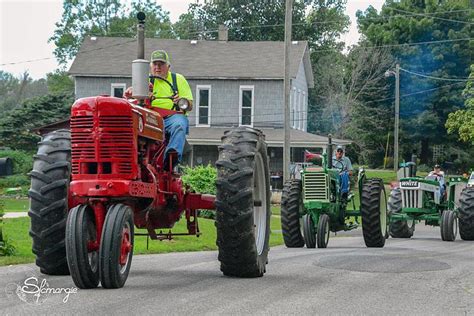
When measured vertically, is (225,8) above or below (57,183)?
above

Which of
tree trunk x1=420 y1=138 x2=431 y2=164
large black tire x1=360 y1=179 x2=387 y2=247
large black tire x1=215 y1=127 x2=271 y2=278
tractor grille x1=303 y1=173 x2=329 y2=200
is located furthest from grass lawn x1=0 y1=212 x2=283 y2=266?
tree trunk x1=420 y1=138 x2=431 y2=164

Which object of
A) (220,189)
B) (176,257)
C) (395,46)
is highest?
(395,46)

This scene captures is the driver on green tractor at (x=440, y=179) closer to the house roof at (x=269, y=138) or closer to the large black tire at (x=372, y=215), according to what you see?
the large black tire at (x=372, y=215)

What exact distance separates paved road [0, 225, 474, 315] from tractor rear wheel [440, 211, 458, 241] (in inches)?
383

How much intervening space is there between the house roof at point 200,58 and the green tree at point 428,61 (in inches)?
497

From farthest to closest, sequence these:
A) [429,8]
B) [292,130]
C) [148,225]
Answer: [429,8] → [292,130] → [148,225]

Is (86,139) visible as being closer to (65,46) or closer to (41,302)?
(41,302)

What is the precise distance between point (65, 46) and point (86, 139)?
69964 millimetres

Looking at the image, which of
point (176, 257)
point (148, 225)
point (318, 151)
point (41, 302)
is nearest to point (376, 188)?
point (176, 257)

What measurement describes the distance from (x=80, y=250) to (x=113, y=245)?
1.02ft

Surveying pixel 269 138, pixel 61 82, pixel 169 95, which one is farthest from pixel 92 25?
pixel 169 95

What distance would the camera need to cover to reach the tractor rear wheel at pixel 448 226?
75.9 ft

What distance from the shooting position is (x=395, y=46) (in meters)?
64.1

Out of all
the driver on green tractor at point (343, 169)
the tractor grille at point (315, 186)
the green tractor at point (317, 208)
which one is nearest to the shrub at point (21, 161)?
the driver on green tractor at point (343, 169)
